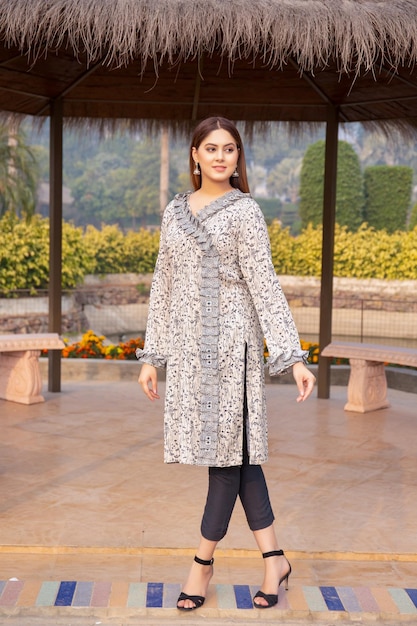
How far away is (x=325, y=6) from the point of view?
16.6ft

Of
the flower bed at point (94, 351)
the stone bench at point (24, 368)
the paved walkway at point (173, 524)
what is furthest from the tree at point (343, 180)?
the paved walkway at point (173, 524)

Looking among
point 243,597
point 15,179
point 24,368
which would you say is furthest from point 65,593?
point 15,179

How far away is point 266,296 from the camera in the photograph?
277cm

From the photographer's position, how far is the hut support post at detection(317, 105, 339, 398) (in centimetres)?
662

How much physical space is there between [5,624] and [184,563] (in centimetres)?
75

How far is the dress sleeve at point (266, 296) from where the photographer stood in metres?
2.76

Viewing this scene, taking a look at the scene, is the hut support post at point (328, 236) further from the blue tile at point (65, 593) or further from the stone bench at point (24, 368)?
the blue tile at point (65, 593)

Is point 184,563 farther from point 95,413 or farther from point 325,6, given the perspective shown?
point 325,6

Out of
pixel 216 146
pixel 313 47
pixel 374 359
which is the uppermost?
pixel 313 47

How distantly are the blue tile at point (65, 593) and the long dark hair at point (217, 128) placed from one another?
135cm

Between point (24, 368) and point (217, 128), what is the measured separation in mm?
3735

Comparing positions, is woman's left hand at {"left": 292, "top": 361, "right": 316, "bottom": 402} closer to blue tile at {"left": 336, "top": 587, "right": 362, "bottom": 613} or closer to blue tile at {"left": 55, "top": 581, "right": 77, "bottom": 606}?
blue tile at {"left": 336, "top": 587, "right": 362, "bottom": 613}

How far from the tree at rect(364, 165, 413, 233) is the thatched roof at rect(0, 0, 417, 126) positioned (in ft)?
58.6

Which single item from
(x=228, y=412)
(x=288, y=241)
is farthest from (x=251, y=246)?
(x=288, y=241)
